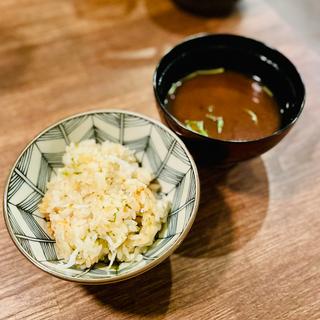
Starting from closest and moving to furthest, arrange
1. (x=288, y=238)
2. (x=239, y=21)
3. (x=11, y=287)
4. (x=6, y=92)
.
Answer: (x=11, y=287), (x=288, y=238), (x=6, y=92), (x=239, y=21)

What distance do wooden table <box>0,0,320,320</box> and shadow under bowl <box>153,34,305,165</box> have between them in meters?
0.17

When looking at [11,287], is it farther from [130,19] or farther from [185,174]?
[130,19]

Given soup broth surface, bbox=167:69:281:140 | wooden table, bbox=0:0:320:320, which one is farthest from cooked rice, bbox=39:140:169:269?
soup broth surface, bbox=167:69:281:140

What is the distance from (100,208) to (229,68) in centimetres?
72

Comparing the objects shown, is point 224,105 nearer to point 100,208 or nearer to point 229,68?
point 229,68

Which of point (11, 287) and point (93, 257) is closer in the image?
point (93, 257)

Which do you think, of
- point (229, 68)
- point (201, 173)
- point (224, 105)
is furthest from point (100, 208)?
point (229, 68)

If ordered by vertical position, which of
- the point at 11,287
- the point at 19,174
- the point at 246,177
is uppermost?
the point at 19,174

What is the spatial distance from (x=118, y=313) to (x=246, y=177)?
0.58 m

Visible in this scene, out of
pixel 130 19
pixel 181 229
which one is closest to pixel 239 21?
pixel 130 19

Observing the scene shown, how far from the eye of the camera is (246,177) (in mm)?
1336

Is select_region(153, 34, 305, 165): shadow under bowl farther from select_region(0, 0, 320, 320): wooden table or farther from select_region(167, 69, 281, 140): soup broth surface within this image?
select_region(0, 0, 320, 320): wooden table

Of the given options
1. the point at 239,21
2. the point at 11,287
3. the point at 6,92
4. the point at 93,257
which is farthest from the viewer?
the point at 239,21

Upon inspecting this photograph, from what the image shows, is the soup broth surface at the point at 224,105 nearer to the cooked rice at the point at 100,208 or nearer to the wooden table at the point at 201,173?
the wooden table at the point at 201,173
